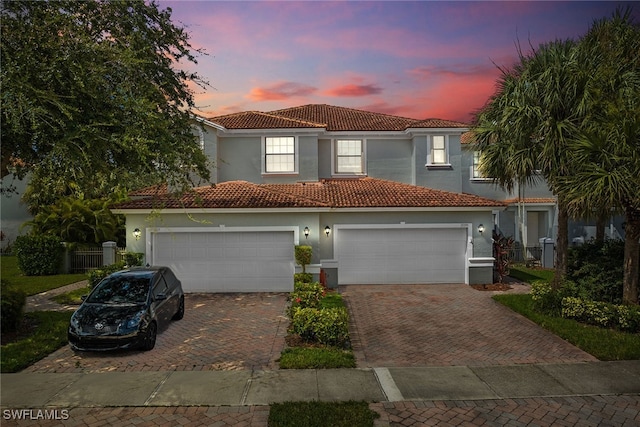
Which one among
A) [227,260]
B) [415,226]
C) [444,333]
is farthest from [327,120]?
[444,333]

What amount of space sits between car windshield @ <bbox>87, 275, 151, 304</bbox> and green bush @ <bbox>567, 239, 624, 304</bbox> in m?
11.8

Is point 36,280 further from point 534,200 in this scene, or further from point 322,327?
point 534,200

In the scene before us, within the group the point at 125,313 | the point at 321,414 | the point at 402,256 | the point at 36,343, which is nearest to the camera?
the point at 321,414

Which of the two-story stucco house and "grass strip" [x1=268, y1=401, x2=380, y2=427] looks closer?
"grass strip" [x1=268, y1=401, x2=380, y2=427]

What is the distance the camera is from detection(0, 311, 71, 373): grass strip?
776 cm

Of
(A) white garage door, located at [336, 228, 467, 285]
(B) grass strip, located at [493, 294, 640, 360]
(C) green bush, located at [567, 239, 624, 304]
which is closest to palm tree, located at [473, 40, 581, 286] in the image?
(C) green bush, located at [567, 239, 624, 304]

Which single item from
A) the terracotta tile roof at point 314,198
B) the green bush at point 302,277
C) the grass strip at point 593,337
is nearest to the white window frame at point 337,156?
the terracotta tile roof at point 314,198

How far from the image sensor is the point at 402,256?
16.1m

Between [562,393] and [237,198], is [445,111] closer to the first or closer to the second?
[237,198]

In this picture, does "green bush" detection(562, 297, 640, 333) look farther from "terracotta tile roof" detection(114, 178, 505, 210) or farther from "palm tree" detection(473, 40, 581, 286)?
"terracotta tile roof" detection(114, 178, 505, 210)

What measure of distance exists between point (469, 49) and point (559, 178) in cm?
585

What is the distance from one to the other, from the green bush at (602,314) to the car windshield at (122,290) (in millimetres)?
10912

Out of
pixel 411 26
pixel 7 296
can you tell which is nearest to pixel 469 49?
pixel 411 26

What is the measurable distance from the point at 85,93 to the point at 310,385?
792 cm
